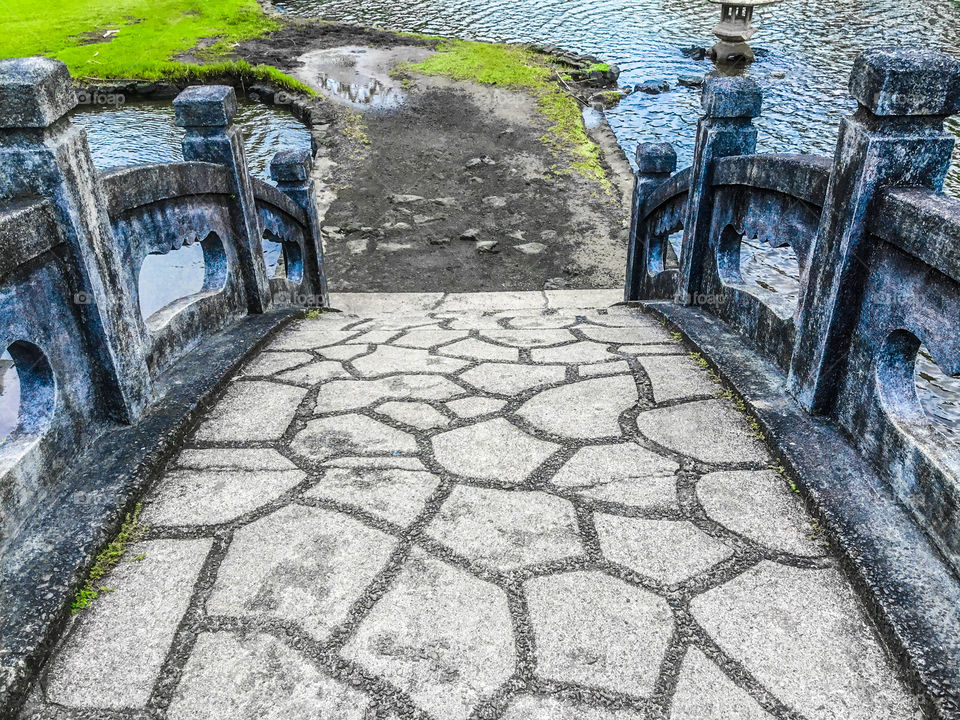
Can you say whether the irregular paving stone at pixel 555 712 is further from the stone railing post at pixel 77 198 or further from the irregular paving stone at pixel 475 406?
the stone railing post at pixel 77 198

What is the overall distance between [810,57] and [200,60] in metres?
14.7

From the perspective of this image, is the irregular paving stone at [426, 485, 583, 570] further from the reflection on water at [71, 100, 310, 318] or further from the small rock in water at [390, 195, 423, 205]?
the small rock in water at [390, 195, 423, 205]

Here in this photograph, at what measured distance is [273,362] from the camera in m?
4.26

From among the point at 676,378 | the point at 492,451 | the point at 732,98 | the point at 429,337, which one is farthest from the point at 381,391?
the point at 732,98

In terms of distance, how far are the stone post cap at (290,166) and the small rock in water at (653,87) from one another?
39.7ft

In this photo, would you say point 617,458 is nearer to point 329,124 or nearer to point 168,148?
point 329,124

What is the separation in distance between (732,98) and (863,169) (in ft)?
6.54

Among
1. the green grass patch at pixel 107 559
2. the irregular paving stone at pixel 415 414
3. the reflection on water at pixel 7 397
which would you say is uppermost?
the green grass patch at pixel 107 559

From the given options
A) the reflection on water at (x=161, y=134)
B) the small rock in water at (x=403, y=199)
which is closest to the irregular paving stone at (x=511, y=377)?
the reflection on water at (x=161, y=134)

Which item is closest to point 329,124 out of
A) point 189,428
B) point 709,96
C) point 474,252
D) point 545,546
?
point 474,252

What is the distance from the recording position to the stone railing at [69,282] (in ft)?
8.44

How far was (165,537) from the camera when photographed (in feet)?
8.84

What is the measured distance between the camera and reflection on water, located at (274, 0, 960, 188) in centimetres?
1452

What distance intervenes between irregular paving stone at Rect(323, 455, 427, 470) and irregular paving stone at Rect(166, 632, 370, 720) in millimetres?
953
